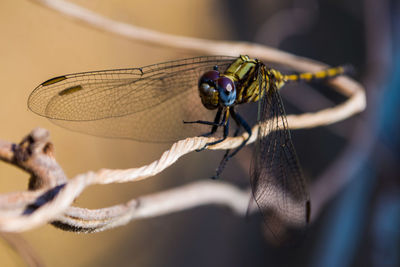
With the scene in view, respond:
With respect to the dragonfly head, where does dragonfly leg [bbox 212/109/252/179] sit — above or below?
below

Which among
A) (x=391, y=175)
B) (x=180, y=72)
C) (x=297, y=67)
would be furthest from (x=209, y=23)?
(x=391, y=175)

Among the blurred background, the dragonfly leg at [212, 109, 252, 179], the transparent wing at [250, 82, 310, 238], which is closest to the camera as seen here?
the transparent wing at [250, 82, 310, 238]

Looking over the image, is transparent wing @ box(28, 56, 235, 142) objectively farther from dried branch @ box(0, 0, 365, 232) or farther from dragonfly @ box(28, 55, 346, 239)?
dried branch @ box(0, 0, 365, 232)

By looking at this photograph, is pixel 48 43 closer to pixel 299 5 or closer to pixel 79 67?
pixel 79 67

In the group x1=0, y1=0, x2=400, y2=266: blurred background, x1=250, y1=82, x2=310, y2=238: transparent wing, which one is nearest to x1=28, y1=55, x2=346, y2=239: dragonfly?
x1=250, y1=82, x2=310, y2=238: transparent wing

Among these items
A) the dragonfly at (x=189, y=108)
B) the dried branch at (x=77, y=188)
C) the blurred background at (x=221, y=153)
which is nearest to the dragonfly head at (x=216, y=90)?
the dragonfly at (x=189, y=108)

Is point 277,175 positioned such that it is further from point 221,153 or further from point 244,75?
point 221,153

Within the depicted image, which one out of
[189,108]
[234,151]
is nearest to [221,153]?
[189,108]
